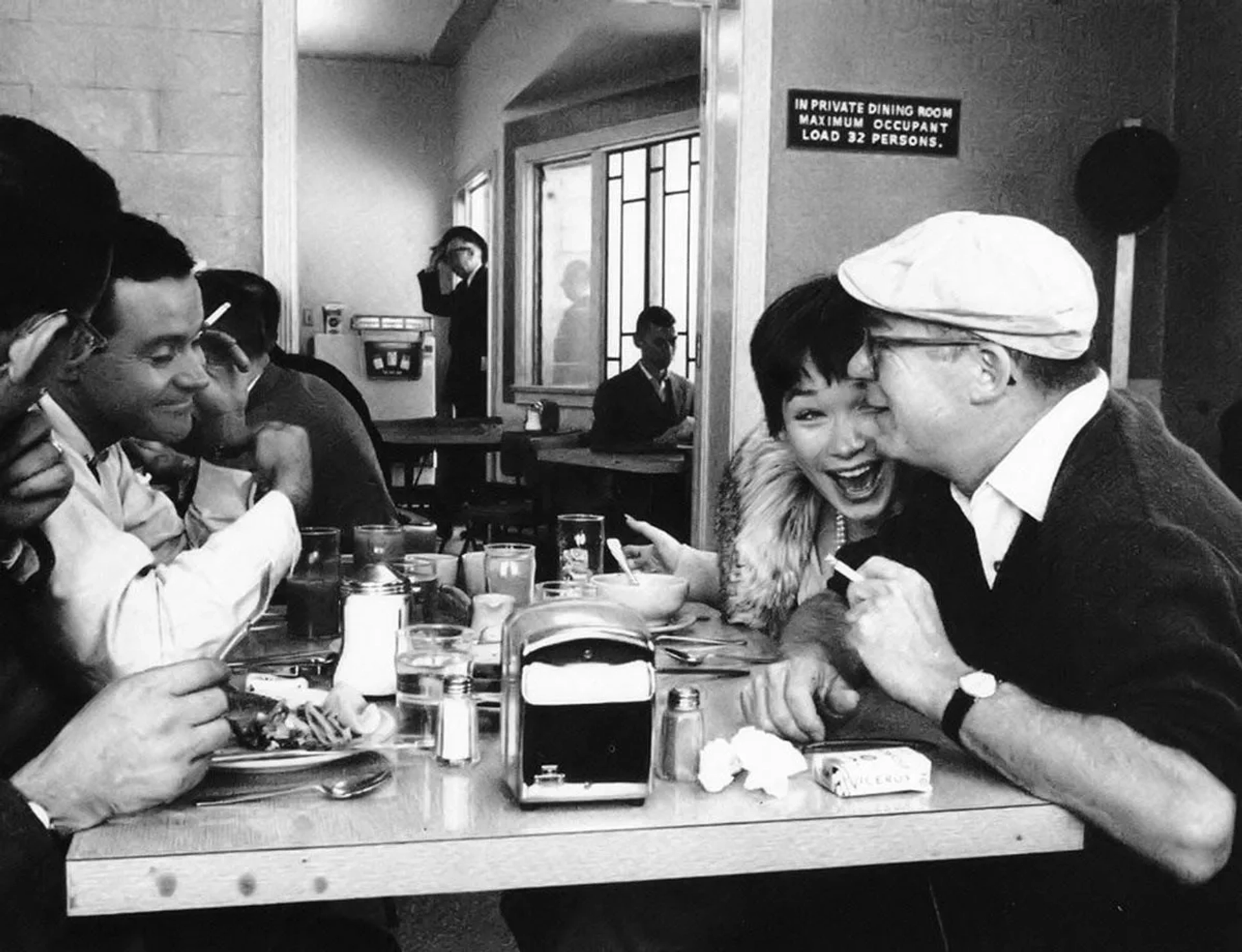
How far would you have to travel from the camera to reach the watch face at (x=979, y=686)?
4.65 ft

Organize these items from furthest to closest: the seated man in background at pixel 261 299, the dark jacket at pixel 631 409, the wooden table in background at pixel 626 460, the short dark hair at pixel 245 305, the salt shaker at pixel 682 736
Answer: the dark jacket at pixel 631 409, the wooden table in background at pixel 626 460, the seated man in background at pixel 261 299, the short dark hair at pixel 245 305, the salt shaker at pixel 682 736

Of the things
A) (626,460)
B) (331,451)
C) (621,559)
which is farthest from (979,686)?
(626,460)

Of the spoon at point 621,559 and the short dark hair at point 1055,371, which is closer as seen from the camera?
the short dark hair at point 1055,371

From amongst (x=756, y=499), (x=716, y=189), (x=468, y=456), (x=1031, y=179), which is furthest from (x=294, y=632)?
Result: (x=468, y=456)

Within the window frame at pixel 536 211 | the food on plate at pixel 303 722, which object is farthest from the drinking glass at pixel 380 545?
the window frame at pixel 536 211

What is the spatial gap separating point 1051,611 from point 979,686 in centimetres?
15

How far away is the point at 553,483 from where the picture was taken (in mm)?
6125

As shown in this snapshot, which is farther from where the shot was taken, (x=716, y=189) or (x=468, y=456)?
(x=468, y=456)

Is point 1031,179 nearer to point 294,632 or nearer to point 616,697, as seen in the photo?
point 294,632

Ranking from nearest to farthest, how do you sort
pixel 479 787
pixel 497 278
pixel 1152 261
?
pixel 479 787 → pixel 1152 261 → pixel 497 278

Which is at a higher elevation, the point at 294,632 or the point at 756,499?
the point at 756,499

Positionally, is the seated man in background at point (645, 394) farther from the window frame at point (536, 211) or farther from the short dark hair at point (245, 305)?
the short dark hair at point (245, 305)

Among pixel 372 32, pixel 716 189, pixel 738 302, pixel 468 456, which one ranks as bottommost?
pixel 468 456

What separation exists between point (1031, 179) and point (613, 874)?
4234 mm
